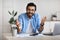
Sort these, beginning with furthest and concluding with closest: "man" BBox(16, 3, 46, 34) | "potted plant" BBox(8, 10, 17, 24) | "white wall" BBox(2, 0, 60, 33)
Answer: "white wall" BBox(2, 0, 60, 33)
"potted plant" BBox(8, 10, 17, 24)
"man" BBox(16, 3, 46, 34)

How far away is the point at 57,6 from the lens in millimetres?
5148

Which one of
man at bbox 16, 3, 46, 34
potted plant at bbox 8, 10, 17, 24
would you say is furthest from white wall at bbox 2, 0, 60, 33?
man at bbox 16, 3, 46, 34

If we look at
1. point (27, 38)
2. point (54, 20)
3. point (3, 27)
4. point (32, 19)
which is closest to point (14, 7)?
point (3, 27)

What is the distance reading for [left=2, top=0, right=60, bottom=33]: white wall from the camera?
4.90 m

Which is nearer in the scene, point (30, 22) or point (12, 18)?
point (30, 22)

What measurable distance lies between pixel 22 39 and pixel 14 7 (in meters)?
2.79

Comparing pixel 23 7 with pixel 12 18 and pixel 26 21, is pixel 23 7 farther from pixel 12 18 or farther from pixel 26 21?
pixel 26 21

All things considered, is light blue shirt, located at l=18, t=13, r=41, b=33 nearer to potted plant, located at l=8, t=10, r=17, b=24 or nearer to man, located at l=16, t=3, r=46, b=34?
man, located at l=16, t=3, r=46, b=34

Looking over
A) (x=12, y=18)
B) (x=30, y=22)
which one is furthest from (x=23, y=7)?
(x=30, y=22)

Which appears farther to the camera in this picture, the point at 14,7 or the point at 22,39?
the point at 14,7

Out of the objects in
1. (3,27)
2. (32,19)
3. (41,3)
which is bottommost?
(3,27)

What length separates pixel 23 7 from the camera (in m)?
4.97

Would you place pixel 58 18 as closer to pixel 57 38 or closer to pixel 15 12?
pixel 15 12

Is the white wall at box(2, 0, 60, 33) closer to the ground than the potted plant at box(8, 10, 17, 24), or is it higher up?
higher up
